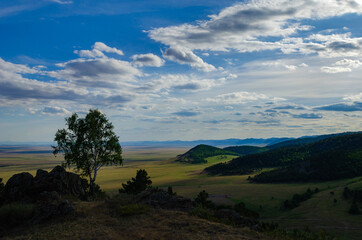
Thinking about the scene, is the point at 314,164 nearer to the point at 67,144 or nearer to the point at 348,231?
the point at 348,231

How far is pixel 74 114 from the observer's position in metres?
41.9

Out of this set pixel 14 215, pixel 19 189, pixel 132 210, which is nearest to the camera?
pixel 14 215

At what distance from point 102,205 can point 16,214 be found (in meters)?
8.26

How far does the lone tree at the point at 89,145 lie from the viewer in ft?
133

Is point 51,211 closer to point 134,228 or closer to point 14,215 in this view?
point 14,215

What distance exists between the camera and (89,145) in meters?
41.3

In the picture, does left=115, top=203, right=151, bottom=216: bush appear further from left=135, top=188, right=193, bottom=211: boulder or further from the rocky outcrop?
the rocky outcrop

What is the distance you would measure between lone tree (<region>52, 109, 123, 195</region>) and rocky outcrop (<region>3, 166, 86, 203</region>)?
5752 millimetres

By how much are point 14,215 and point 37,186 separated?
24.3 ft

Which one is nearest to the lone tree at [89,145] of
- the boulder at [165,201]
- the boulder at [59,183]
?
the boulder at [59,183]

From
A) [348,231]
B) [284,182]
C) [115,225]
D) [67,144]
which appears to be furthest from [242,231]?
[284,182]

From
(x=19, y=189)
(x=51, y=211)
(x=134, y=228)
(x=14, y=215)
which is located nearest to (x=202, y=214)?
(x=134, y=228)

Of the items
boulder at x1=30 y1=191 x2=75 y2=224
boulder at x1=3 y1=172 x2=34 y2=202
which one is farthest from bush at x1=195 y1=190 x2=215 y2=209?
boulder at x1=3 y1=172 x2=34 y2=202

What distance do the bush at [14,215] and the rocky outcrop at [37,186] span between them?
4.98m
